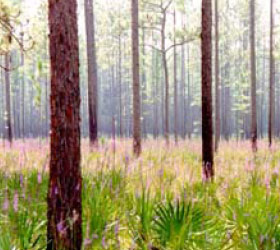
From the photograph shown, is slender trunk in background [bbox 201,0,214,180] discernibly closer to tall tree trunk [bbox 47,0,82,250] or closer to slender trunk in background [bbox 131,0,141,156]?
tall tree trunk [bbox 47,0,82,250]

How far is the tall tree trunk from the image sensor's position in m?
3.90

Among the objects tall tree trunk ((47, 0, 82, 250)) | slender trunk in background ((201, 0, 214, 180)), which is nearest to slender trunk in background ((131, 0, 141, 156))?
slender trunk in background ((201, 0, 214, 180))

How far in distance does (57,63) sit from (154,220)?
1968 millimetres

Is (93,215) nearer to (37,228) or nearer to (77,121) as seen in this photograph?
(37,228)

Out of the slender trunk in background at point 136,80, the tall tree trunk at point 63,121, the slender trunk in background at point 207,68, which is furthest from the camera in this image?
the slender trunk in background at point 136,80

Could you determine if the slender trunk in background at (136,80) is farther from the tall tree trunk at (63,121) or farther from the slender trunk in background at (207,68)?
the tall tree trunk at (63,121)

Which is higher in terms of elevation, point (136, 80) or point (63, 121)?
point (136, 80)

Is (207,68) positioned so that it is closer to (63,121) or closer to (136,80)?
(63,121)

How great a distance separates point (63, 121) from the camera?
3906mm

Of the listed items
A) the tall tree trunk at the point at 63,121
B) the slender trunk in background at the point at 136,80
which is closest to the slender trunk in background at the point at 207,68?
the tall tree trunk at the point at 63,121

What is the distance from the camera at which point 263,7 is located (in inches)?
1770

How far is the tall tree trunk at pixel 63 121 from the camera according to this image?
390 cm

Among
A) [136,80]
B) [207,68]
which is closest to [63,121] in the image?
[207,68]

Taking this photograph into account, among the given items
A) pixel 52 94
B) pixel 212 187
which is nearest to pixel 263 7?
pixel 212 187
